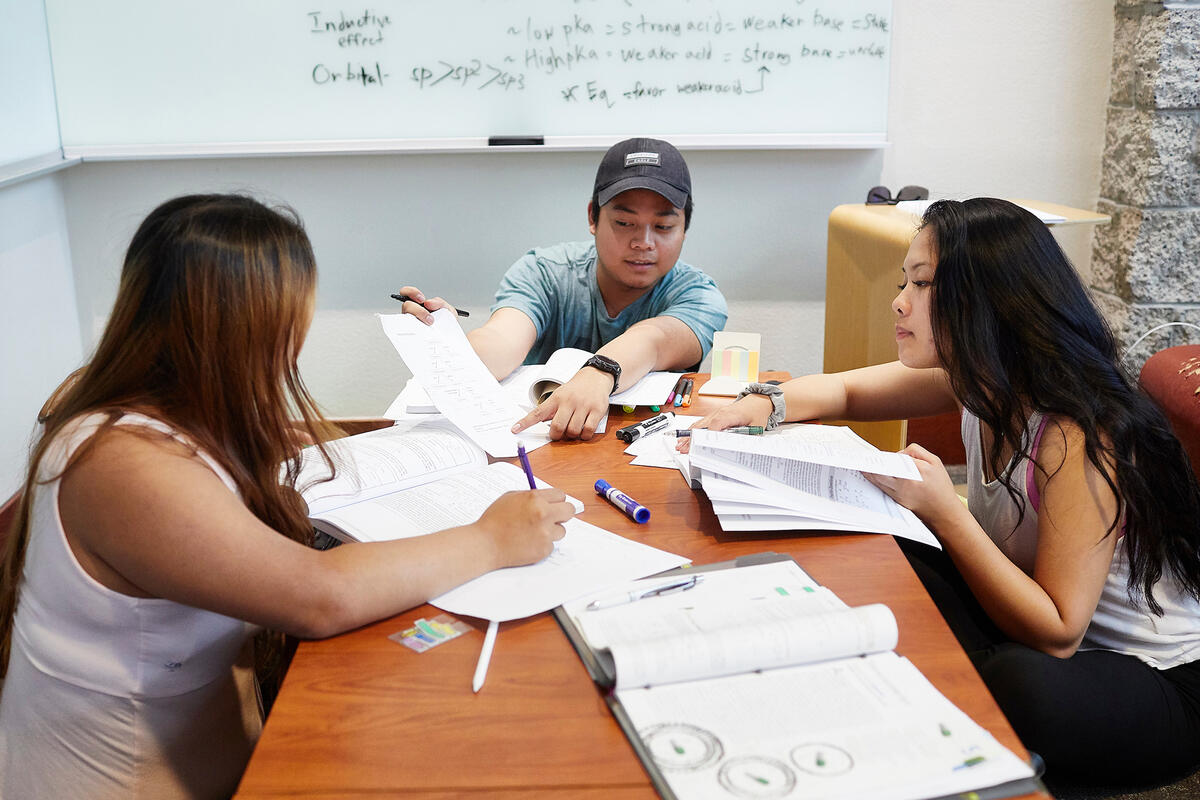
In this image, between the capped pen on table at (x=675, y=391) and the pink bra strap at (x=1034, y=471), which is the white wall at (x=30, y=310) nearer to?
the capped pen on table at (x=675, y=391)

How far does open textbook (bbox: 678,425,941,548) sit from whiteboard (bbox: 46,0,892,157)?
5.77 ft

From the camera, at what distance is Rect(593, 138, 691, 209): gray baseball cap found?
1921 millimetres

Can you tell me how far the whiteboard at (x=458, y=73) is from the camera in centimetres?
273

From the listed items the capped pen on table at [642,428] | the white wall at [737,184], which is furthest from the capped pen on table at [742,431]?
the white wall at [737,184]

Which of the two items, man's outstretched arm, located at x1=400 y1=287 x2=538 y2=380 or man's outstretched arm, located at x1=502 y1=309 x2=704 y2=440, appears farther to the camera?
man's outstretched arm, located at x1=400 y1=287 x2=538 y2=380

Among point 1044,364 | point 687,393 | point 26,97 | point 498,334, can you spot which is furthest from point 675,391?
point 26,97

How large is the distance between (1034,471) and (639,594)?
1.92 feet

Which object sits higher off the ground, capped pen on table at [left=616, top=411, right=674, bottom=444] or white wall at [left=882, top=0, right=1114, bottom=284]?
white wall at [left=882, top=0, right=1114, bottom=284]

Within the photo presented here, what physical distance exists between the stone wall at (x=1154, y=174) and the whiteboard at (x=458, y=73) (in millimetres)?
658

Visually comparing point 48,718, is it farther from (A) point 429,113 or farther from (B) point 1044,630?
(A) point 429,113

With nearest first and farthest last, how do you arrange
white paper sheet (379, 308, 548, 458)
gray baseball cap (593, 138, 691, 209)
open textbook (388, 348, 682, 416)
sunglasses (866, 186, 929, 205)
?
white paper sheet (379, 308, 548, 458)
open textbook (388, 348, 682, 416)
gray baseball cap (593, 138, 691, 209)
sunglasses (866, 186, 929, 205)

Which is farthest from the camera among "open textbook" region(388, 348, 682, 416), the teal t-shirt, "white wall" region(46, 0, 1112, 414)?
"white wall" region(46, 0, 1112, 414)

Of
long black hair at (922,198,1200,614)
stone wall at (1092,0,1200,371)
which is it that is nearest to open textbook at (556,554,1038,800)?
long black hair at (922,198,1200,614)

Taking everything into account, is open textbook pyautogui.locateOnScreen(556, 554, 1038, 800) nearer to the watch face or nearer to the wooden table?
the wooden table
